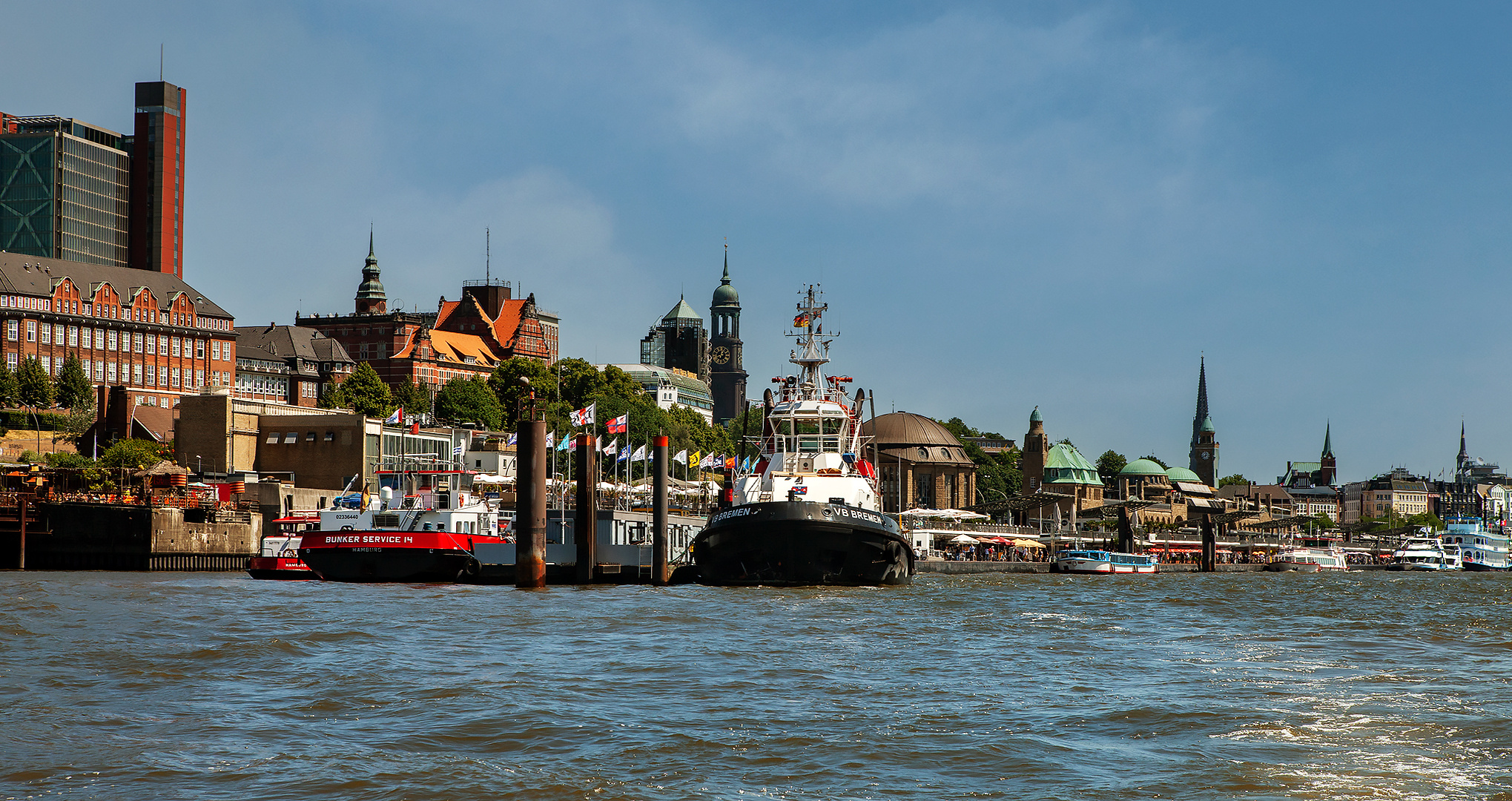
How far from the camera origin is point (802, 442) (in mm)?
64062

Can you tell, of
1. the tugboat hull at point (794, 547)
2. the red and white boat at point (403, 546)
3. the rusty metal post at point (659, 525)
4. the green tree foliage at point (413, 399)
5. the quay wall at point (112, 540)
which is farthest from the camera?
the green tree foliage at point (413, 399)

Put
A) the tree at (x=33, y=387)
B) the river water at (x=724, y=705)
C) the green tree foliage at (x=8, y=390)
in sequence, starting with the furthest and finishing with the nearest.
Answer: the tree at (x=33, y=387) < the green tree foliage at (x=8, y=390) < the river water at (x=724, y=705)

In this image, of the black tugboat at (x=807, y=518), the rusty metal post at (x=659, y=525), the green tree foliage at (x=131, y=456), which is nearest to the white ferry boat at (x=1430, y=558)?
the black tugboat at (x=807, y=518)

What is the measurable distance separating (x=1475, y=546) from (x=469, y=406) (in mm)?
102381

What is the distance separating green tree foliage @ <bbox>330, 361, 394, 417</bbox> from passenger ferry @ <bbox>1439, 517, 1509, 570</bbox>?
108 metres

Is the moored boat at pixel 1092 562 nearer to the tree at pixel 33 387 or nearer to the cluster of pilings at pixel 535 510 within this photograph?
the cluster of pilings at pixel 535 510

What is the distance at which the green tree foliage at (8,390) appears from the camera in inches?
5017

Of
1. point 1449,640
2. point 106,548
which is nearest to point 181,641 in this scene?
point 1449,640

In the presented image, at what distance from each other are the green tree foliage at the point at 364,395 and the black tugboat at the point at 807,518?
295 ft

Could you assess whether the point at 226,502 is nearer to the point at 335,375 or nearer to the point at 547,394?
the point at 547,394

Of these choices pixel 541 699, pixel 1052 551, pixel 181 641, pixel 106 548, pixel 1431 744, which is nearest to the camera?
pixel 1431 744

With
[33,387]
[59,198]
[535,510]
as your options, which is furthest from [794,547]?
[59,198]

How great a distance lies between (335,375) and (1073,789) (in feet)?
559

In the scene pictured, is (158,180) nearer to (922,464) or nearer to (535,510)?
(922,464)
